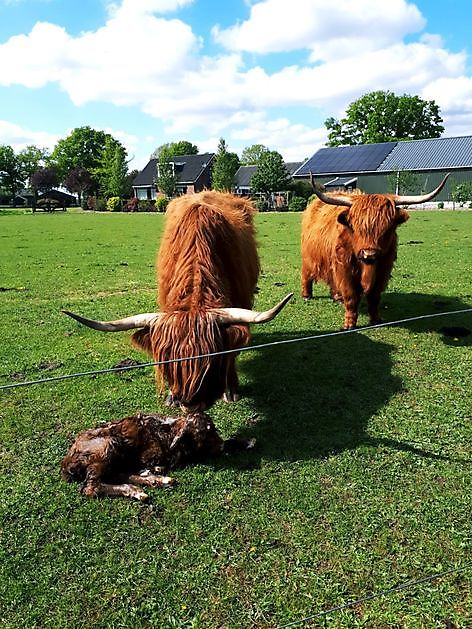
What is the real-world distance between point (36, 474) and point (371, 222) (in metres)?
4.64

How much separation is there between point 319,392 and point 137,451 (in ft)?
6.73

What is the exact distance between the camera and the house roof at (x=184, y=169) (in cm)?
7200

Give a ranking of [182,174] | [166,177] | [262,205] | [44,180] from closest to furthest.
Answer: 1. [262,205]
2. [166,177]
3. [182,174]
4. [44,180]

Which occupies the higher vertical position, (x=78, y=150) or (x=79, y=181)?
(x=78, y=150)

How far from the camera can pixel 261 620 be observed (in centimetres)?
257

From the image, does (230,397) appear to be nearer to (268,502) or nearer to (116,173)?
(268,502)

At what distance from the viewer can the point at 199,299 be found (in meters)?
4.24

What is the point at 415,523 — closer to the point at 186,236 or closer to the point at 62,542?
the point at 62,542

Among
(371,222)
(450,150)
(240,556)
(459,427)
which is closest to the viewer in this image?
(240,556)

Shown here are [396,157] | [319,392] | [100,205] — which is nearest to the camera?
[319,392]

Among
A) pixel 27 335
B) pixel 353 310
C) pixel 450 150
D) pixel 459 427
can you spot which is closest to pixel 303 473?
pixel 459 427

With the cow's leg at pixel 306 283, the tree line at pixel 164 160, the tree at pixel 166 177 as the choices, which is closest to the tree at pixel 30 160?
the tree line at pixel 164 160

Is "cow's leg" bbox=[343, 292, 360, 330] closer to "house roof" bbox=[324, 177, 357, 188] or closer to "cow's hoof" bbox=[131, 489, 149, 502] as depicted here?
"cow's hoof" bbox=[131, 489, 149, 502]

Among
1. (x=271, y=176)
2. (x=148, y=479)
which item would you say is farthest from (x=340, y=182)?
(x=148, y=479)
